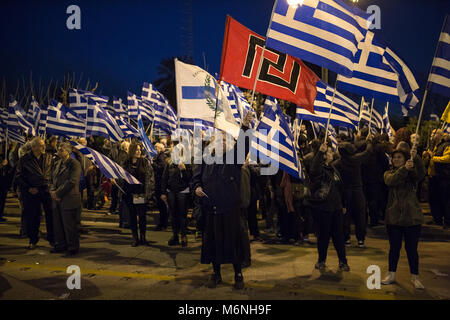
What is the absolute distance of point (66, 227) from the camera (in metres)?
8.34

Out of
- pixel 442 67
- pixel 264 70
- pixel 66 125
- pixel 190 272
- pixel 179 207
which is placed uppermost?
pixel 264 70

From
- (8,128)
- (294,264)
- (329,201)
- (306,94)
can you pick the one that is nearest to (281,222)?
(294,264)

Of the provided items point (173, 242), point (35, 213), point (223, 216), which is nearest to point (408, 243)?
point (223, 216)

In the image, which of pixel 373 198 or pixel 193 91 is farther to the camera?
pixel 373 198

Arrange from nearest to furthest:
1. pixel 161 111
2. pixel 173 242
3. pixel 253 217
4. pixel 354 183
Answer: pixel 354 183, pixel 173 242, pixel 253 217, pixel 161 111

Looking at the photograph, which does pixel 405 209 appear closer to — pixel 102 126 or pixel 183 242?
pixel 183 242

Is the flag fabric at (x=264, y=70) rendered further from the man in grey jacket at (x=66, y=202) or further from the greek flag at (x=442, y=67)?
the man in grey jacket at (x=66, y=202)

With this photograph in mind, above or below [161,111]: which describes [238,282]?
below

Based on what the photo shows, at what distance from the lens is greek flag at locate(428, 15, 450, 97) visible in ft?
19.9

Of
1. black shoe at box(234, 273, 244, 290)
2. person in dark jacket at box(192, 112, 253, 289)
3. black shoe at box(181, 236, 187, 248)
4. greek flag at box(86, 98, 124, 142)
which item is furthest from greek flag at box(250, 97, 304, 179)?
greek flag at box(86, 98, 124, 142)

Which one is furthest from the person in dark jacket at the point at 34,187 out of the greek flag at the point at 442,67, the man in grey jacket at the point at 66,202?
the greek flag at the point at 442,67

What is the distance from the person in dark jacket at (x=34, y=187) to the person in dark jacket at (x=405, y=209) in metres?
6.64

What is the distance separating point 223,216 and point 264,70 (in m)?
2.60

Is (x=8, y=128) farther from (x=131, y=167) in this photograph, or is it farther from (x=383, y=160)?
(x=383, y=160)
